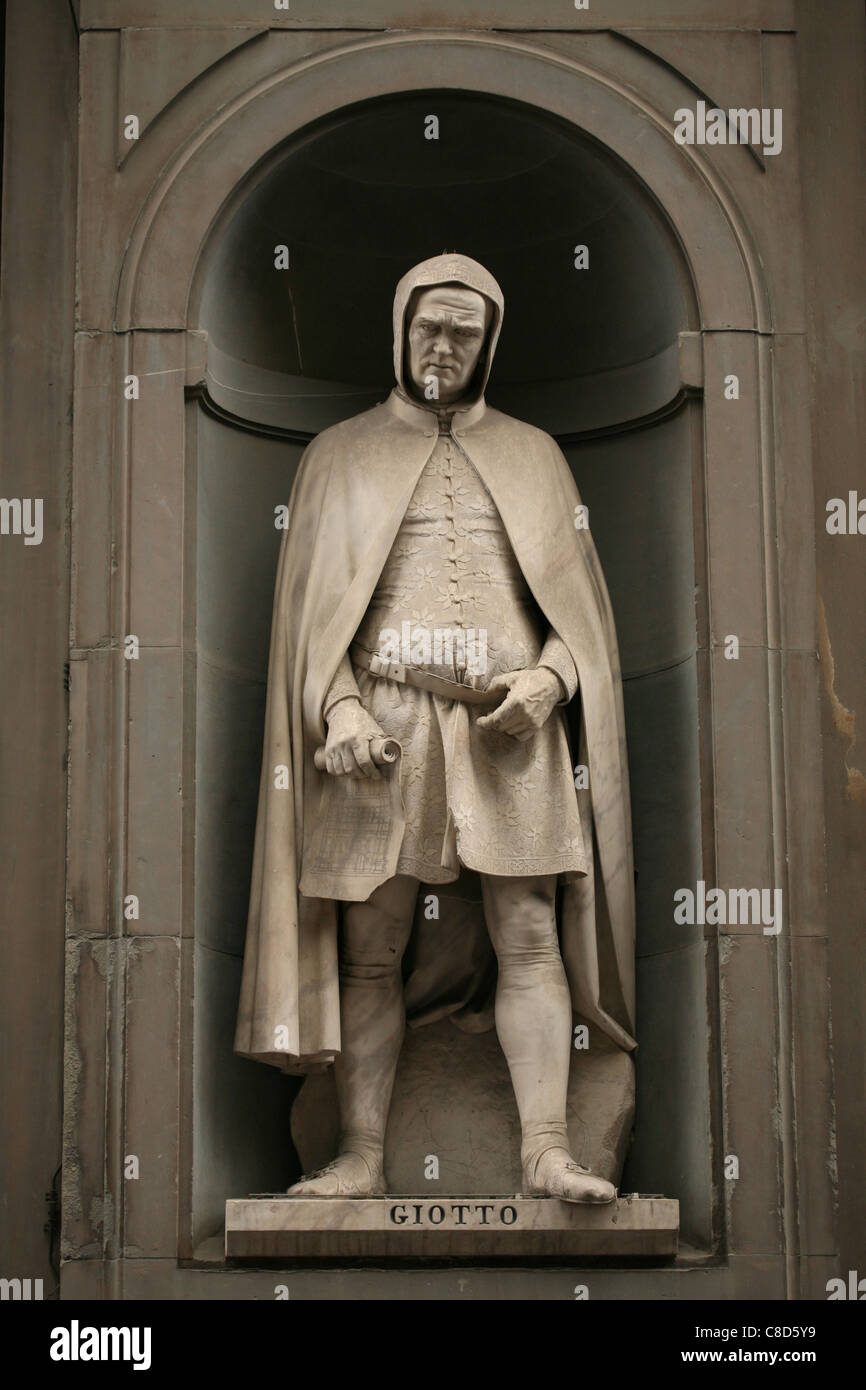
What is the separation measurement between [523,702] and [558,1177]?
4.82ft

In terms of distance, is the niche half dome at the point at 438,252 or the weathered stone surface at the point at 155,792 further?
the niche half dome at the point at 438,252

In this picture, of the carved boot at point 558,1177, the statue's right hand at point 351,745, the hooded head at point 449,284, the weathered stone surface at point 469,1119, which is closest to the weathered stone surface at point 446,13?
the hooded head at point 449,284

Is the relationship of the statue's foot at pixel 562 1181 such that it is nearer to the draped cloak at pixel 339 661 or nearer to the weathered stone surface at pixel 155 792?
the draped cloak at pixel 339 661

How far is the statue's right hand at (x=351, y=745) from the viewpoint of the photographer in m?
8.97

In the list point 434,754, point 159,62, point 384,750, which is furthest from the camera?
point 159,62

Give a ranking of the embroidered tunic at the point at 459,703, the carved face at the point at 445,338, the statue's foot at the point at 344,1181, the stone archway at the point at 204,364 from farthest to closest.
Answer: the carved face at the point at 445,338 < the stone archway at the point at 204,364 < the embroidered tunic at the point at 459,703 < the statue's foot at the point at 344,1181

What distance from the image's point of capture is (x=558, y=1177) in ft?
28.7

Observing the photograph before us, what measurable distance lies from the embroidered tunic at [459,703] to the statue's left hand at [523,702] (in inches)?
3.3

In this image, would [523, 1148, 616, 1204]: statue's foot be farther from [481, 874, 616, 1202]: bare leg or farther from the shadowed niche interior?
the shadowed niche interior

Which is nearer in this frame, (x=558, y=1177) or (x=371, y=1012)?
(x=558, y=1177)

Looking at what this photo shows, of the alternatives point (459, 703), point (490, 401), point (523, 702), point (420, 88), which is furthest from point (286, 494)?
point (523, 702)

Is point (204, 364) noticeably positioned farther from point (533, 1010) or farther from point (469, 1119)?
point (469, 1119)

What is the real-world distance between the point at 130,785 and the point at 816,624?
2309 millimetres

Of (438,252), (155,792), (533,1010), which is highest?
(438,252)
